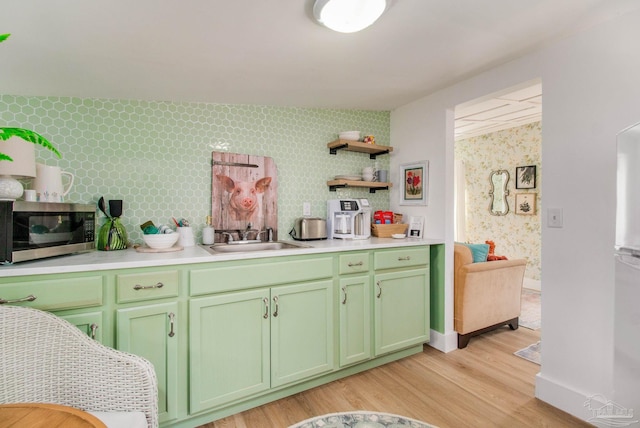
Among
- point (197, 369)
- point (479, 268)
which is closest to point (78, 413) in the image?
point (197, 369)

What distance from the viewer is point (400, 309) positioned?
253cm

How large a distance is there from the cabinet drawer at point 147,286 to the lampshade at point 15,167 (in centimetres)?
59

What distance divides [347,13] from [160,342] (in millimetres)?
1825

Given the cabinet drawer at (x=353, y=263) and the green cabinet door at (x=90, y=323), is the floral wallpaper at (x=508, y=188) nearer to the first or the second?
the cabinet drawer at (x=353, y=263)

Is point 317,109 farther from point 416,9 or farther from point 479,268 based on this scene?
point 479,268

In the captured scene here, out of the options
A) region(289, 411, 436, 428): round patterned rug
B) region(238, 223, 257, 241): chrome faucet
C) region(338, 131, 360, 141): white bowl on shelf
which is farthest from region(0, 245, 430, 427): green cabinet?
region(338, 131, 360, 141): white bowl on shelf

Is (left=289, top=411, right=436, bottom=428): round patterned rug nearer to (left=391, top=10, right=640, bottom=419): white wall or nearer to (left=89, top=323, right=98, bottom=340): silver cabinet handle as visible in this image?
(left=391, top=10, right=640, bottom=419): white wall

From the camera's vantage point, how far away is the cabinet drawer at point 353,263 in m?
2.25

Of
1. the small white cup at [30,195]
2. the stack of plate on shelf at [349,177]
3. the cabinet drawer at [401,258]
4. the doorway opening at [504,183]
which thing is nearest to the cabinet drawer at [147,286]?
the small white cup at [30,195]

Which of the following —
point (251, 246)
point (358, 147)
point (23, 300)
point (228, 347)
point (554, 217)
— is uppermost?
point (358, 147)

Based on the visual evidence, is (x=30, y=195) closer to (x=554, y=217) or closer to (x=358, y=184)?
(x=358, y=184)

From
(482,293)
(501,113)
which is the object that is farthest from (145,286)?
(501,113)

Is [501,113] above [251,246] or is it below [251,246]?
above

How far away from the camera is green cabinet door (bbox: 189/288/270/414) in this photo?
1.74m
